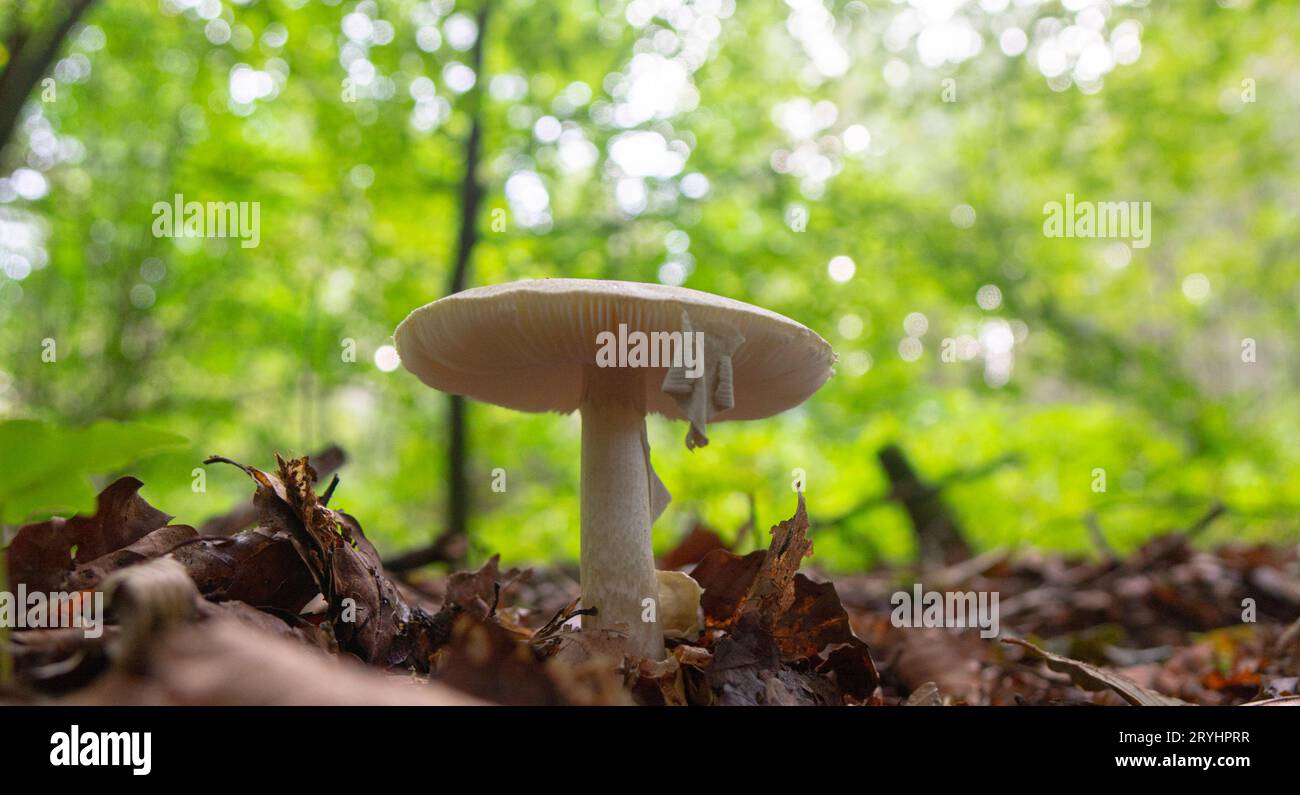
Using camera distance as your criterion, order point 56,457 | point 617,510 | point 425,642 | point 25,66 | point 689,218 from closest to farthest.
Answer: point 56,457 < point 425,642 < point 617,510 < point 25,66 < point 689,218

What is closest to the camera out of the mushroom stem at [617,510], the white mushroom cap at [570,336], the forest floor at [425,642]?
the forest floor at [425,642]

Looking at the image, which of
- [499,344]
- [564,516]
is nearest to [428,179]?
[564,516]

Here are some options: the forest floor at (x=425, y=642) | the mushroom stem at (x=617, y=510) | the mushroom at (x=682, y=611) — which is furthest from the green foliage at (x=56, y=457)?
the mushroom at (x=682, y=611)

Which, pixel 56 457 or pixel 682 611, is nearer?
pixel 56 457

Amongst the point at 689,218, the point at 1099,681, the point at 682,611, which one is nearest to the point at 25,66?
the point at 689,218

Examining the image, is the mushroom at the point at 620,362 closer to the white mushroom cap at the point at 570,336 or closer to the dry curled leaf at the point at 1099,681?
the white mushroom cap at the point at 570,336

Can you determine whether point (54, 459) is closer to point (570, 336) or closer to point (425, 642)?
point (425, 642)

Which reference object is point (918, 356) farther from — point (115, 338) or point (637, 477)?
point (115, 338)
